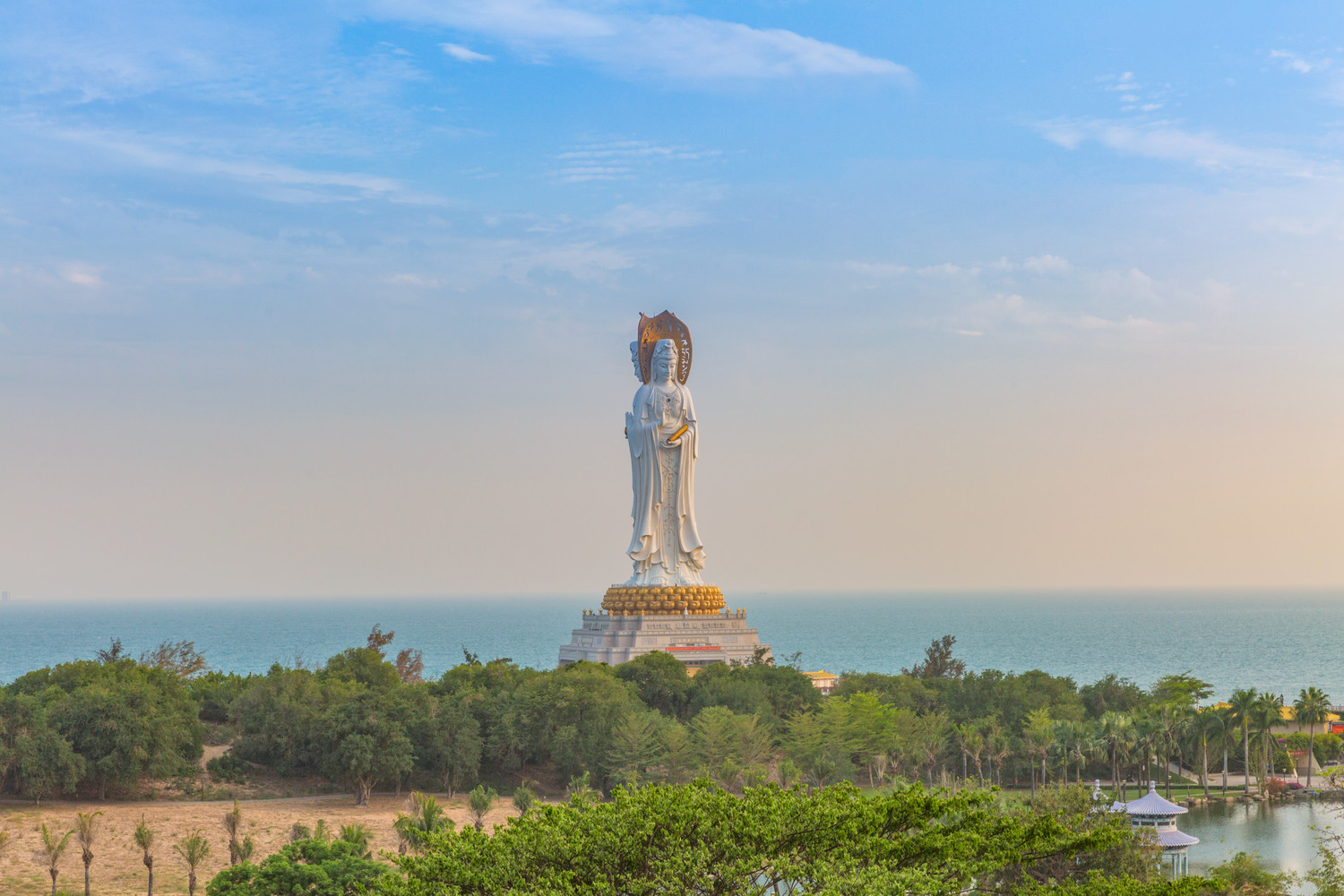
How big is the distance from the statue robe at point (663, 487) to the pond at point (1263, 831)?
83.0ft

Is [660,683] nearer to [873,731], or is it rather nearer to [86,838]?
[873,731]

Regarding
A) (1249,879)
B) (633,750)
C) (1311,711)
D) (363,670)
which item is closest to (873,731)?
(633,750)

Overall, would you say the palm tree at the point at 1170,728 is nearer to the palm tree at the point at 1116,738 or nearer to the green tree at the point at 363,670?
the palm tree at the point at 1116,738

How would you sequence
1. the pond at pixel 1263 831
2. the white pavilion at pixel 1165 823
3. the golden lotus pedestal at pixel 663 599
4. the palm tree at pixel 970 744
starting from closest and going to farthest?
the white pavilion at pixel 1165 823
the pond at pixel 1263 831
the palm tree at pixel 970 744
the golden lotus pedestal at pixel 663 599

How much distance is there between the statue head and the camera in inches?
2371

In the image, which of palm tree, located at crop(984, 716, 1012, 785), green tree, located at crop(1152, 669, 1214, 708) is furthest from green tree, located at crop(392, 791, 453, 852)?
green tree, located at crop(1152, 669, 1214, 708)

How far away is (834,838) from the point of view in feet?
47.2

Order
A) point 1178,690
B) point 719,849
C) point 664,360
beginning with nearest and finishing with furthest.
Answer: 1. point 719,849
2. point 1178,690
3. point 664,360

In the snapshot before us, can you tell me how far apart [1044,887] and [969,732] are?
28.3 meters

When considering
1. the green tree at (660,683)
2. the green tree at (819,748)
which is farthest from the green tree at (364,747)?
the green tree at (819,748)

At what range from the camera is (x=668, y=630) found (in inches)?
2208

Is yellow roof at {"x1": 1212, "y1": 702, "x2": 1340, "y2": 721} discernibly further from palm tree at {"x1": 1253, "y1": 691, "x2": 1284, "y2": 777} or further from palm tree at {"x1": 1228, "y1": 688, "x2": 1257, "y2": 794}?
palm tree at {"x1": 1228, "y1": 688, "x2": 1257, "y2": 794}

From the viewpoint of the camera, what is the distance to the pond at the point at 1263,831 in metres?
33.2

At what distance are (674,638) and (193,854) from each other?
3094 centimetres
